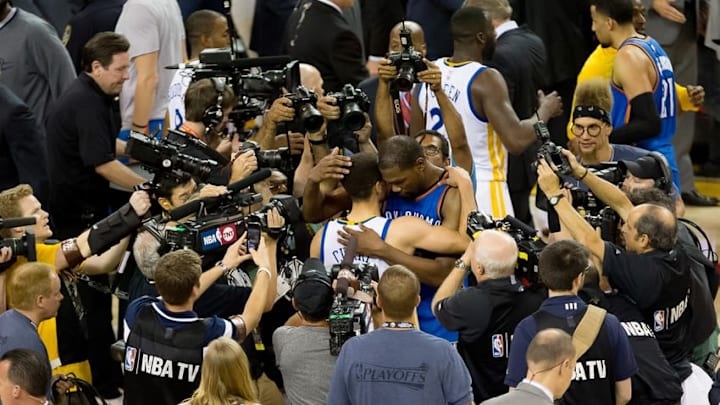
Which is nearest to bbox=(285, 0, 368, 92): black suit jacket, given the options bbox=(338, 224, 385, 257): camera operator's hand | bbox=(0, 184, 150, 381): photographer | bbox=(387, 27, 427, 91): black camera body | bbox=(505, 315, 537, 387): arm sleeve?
bbox=(387, 27, 427, 91): black camera body

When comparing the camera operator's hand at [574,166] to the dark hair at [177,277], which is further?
the camera operator's hand at [574,166]

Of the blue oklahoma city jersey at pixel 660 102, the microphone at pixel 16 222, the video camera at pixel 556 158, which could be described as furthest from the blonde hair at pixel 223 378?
the blue oklahoma city jersey at pixel 660 102

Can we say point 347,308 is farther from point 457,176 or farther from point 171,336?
point 457,176

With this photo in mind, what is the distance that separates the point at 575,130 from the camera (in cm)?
830

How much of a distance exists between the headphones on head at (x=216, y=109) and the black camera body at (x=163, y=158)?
3.09ft

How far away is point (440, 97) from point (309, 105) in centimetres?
84

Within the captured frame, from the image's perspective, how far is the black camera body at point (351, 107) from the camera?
314 inches

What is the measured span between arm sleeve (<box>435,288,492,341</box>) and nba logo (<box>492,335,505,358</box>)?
0.46 ft

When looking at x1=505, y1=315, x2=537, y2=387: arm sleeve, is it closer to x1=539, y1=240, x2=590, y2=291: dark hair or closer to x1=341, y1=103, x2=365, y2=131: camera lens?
x1=539, y1=240, x2=590, y2=291: dark hair

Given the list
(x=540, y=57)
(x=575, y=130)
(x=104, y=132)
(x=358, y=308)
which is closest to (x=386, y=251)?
(x=358, y=308)

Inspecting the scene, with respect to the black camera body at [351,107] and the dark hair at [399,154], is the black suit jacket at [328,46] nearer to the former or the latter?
the black camera body at [351,107]

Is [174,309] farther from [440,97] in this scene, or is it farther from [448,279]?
[440,97]

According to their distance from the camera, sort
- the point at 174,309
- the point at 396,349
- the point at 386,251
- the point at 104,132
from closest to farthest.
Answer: the point at 396,349, the point at 174,309, the point at 386,251, the point at 104,132

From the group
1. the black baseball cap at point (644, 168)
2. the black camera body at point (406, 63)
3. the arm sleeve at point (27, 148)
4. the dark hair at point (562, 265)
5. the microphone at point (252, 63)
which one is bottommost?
the arm sleeve at point (27, 148)
